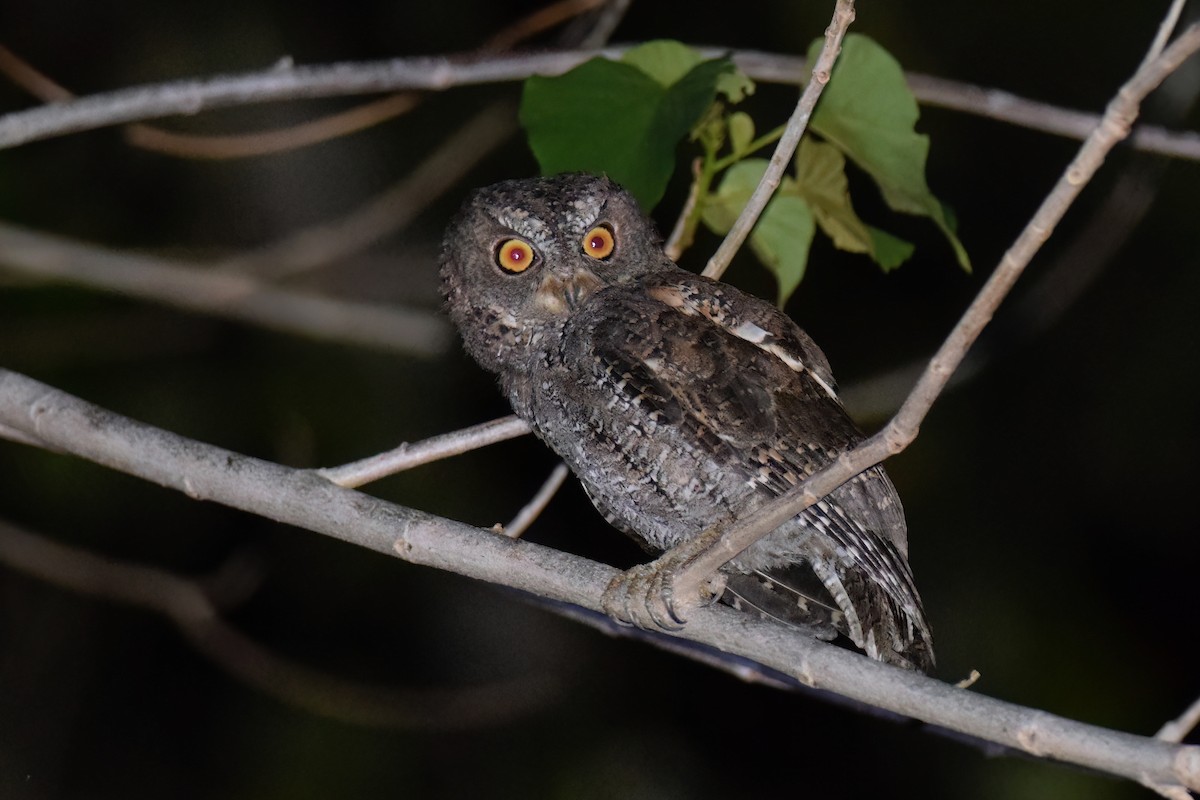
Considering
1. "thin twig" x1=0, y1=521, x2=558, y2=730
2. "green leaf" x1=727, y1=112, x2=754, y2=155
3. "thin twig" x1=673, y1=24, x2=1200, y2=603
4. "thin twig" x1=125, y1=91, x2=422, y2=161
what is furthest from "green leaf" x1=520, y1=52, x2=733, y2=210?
"thin twig" x1=0, y1=521, x2=558, y2=730

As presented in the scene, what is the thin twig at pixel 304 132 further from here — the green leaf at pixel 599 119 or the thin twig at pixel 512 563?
the thin twig at pixel 512 563

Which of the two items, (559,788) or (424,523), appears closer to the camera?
(424,523)

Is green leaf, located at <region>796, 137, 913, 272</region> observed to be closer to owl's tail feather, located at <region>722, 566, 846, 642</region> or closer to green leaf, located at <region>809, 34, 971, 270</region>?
green leaf, located at <region>809, 34, 971, 270</region>

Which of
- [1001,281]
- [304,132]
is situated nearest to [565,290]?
[1001,281]

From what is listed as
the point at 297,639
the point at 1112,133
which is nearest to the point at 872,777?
the point at 297,639

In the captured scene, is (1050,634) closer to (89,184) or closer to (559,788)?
(559,788)

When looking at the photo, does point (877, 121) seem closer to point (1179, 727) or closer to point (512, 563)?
point (512, 563)
